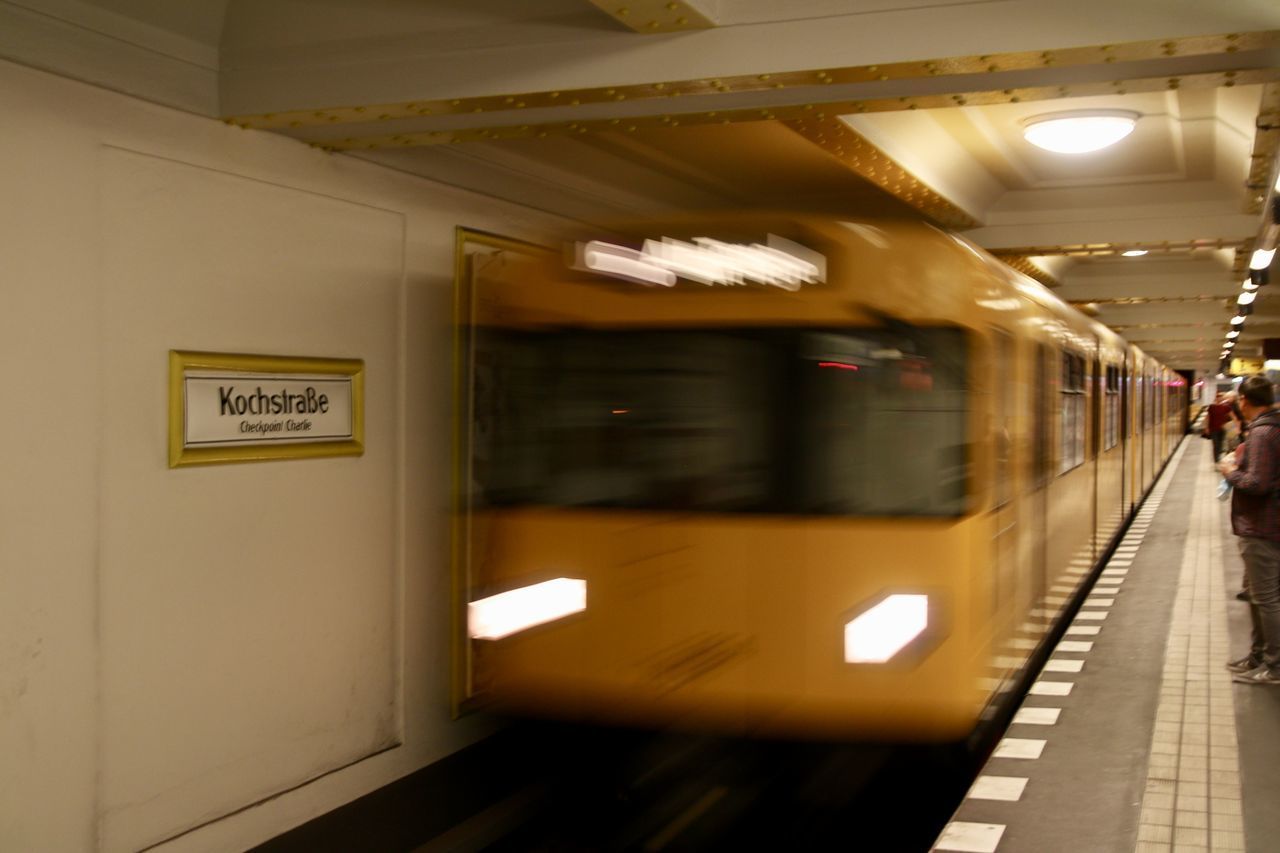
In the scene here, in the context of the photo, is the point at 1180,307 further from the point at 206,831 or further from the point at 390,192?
the point at 206,831

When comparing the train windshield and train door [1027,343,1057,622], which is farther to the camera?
train door [1027,343,1057,622]

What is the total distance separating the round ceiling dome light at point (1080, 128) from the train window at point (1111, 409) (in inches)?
157

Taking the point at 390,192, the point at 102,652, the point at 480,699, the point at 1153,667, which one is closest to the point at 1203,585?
the point at 1153,667

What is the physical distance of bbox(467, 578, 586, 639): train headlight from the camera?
4867 mm

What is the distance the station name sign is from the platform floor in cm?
318

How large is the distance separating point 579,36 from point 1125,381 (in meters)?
10.5

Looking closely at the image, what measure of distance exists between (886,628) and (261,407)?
2.74 metres

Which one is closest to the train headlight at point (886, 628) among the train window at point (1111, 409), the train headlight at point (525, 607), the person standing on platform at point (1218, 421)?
the train headlight at point (525, 607)

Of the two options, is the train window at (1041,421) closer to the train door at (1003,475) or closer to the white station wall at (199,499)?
the train door at (1003,475)

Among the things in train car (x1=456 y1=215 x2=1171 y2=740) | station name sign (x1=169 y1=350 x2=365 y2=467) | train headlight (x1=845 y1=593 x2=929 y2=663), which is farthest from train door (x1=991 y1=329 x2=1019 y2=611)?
station name sign (x1=169 y1=350 x2=365 y2=467)

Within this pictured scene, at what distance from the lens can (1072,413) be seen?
792 centimetres

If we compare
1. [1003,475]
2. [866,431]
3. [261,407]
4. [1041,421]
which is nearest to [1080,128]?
[1041,421]

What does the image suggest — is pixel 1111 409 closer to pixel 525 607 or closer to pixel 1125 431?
pixel 1125 431

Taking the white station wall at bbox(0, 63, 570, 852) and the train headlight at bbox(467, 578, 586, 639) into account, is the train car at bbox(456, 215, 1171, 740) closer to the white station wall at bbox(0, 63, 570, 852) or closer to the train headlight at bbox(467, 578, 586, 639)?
the train headlight at bbox(467, 578, 586, 639)
